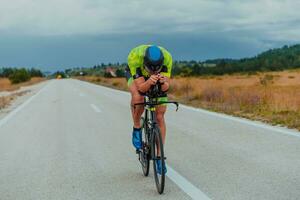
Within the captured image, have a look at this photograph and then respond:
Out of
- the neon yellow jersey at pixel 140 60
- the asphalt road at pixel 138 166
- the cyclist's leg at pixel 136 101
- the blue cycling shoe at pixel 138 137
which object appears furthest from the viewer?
the blue cycling shoe at pixel 138 137

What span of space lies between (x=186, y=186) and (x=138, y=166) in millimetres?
1424

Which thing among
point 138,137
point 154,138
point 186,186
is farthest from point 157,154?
point 138,137

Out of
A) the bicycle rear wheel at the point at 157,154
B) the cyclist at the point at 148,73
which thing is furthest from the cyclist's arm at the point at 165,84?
the bicycle rear wheel at the point at 157,154

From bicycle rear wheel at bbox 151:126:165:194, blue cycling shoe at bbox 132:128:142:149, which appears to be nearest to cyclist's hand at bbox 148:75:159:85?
bicycle rear wheel at bbox 151:126:165:194

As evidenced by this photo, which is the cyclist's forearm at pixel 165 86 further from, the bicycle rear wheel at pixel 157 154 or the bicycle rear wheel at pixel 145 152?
the bicycle rear wheel at pixel 145 152

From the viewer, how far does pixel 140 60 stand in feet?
17.9

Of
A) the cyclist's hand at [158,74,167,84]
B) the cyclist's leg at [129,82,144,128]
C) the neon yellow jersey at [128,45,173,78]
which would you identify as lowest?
the cyclist's leg at [129,82,144,128]

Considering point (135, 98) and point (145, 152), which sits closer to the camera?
point (135, 98)

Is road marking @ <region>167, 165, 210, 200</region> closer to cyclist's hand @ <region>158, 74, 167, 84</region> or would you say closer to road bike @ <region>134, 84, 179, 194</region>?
road bike @ <region>134, 84, 179, 194</region>

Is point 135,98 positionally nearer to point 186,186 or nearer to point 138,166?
point 186,186

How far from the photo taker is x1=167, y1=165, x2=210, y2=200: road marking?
16.4 feet

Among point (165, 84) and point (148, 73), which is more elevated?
point (148, 73)

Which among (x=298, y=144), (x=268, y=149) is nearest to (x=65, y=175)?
(x=268, y=149)

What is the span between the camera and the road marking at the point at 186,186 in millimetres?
4997
